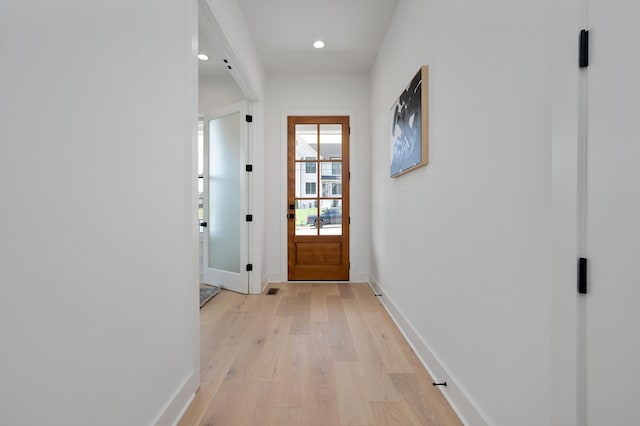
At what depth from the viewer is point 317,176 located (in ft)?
13.7

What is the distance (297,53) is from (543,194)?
3.30 m

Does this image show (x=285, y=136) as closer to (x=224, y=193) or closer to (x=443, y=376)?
(x=224, y=193)

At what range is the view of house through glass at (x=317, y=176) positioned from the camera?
417 centimetres

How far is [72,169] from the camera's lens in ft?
2.79

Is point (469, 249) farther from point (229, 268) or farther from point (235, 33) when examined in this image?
point (229, 268)

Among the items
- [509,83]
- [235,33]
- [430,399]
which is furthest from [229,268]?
[509,83]

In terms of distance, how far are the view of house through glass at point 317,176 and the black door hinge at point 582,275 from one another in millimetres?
3427

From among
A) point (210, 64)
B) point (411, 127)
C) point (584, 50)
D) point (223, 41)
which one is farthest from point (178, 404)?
point (210, 64)

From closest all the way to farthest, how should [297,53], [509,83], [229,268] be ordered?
[509,83]
[297,53]
[229,268]

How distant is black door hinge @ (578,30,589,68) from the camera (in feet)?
2.59

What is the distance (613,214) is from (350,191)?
11.4 feet

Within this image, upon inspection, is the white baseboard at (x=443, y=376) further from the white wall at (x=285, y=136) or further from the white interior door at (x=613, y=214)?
the white wall at (x=285, y=136)

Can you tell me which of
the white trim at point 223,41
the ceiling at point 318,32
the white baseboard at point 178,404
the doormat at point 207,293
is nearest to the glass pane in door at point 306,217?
the doormat at point 207,293

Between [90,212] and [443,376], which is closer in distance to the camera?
[90,212]
